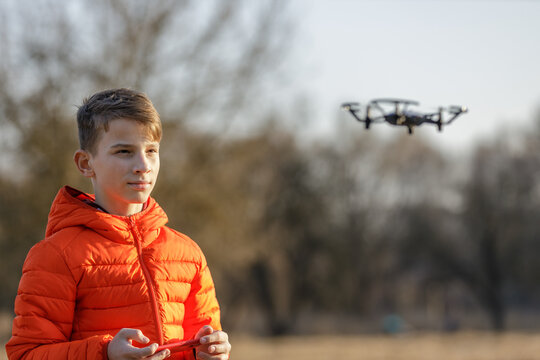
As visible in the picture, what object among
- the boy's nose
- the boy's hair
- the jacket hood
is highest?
the boy's hair

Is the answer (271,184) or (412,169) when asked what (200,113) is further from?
(412,169)

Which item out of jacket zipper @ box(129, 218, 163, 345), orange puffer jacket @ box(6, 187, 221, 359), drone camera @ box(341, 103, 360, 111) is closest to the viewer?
orange puffer jacket @ box(6, 187, 221, 359)

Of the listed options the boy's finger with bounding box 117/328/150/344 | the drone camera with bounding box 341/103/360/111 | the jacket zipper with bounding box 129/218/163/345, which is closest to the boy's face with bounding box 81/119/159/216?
the jacket zipper with bounding box 129/218/163/345

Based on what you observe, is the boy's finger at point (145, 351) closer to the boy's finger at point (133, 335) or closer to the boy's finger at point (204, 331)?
the boy's finger at point (133, 335)

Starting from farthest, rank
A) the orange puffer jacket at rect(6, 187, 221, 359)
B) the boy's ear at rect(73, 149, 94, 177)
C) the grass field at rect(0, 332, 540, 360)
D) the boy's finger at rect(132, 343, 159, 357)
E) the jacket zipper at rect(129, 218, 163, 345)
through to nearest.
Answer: the grass field at rect(0, 332, 540, 360) → the boy's ear at rect(73, 149, 94, 177) → the jacket zipper at rect(129, 218, 163, 345) → the orange puffer jacket at rect(6, 187, 221, 359) → the boy's finger at rect(132, 343, 159, 357)

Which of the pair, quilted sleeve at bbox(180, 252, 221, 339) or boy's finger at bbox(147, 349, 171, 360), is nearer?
boy's finger at bbox(147, 349, 171, 360)

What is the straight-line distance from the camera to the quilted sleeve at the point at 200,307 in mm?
2459

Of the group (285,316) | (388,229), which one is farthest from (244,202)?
(388,229)

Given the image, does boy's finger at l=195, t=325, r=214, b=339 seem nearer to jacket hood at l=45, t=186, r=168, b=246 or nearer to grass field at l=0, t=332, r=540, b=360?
jacket hood at l=45, t=186, r=168, b=246

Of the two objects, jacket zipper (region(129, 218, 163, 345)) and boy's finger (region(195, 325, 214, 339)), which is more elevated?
jacket zipper (region(129, 218, 163, 345))

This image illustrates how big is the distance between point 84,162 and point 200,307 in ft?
2.18

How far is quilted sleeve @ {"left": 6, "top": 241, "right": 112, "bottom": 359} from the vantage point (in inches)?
83.9

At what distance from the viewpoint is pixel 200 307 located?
2486 mm

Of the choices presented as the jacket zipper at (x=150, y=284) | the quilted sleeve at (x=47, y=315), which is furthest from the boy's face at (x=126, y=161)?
the quilted sleeve at (x=47, y=315)
